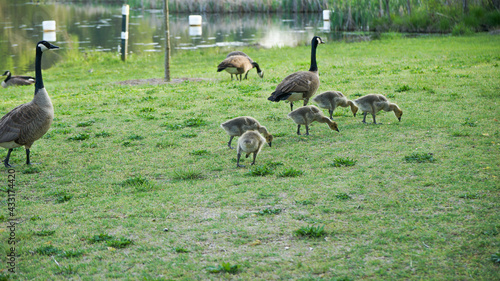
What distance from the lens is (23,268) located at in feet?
16.9

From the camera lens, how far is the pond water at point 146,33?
32.3 m

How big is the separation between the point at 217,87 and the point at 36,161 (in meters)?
8.25

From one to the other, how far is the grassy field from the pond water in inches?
747

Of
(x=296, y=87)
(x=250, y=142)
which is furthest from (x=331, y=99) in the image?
(x=250, y=142)

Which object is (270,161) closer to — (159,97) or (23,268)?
(23,268)

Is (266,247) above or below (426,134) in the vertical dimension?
below

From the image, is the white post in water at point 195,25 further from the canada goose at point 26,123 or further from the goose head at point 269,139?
the goose head at point 269,139

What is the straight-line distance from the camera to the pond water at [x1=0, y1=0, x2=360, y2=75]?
106 ft

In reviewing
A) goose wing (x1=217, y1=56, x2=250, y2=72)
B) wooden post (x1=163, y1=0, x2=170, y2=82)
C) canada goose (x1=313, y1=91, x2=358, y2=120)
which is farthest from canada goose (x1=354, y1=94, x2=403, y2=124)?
wooden post (x1=163, y1=0, x2=170, y2=82)

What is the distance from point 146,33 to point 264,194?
3752 cm

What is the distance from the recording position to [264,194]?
6.95m

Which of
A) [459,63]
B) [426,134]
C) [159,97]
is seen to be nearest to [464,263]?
[426,134]

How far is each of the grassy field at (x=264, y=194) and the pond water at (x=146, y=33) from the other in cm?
1897

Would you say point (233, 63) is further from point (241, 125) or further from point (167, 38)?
point (241, 125)
